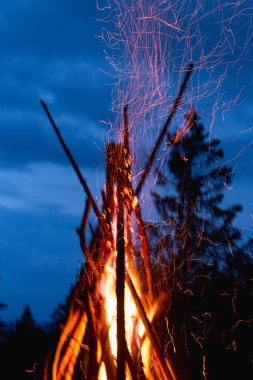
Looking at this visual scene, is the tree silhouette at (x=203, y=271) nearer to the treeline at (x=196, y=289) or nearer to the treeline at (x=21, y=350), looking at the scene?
the treeline at (x=196, y=289)

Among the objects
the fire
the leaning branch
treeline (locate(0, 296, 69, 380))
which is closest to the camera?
the fire

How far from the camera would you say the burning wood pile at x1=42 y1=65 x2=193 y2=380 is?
3.31m

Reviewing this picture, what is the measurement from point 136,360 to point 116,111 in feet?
4.88

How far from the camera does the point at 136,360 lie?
11.2 feet

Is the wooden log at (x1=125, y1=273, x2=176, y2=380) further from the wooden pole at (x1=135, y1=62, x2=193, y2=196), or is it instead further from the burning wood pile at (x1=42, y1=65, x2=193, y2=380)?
the wooden pole at (x1=135, y1=62, x2=193, y2=196)

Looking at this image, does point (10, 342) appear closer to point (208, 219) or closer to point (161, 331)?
point (208, 219)

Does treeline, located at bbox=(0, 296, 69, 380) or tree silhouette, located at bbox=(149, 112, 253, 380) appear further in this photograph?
treeline, located at bbox=(0, 296, 69, 380)

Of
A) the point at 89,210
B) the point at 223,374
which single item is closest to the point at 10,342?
the point at 223,374

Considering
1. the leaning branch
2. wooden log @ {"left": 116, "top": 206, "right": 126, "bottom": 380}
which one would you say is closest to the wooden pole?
the leaning branch

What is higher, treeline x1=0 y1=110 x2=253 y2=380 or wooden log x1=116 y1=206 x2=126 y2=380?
treeline x1=0 y1=110 x2=253 y2=380

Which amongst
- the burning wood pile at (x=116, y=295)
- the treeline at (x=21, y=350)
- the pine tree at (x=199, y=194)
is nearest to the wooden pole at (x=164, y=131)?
the burning wood pile at (x=116, y=295)

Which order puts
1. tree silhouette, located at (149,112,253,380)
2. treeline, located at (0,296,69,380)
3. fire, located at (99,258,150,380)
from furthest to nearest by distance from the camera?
treeline, located at (0,296,69,380) < tree silhouette, located at (149,112,253,380) < fire, located at (99,258,150,380)

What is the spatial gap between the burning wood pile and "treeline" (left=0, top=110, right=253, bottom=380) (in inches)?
4.7

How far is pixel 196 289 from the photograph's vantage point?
26.9ft
